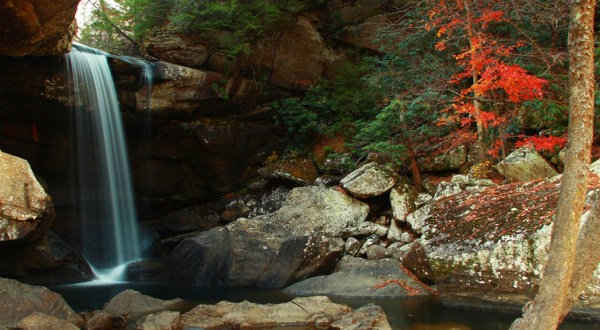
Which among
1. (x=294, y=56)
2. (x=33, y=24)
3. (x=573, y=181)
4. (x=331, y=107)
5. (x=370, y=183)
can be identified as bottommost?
(x=370, y=183)

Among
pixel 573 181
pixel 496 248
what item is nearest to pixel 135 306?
pixel 496 248

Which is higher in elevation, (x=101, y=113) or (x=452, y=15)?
(x=452, y=15)

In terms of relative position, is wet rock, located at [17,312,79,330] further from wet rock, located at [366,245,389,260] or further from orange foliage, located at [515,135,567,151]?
orange foliage, located at [515,135,567,151]

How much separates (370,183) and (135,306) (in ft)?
21.4

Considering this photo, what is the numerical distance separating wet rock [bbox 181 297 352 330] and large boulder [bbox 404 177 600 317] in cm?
190

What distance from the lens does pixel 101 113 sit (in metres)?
13.9

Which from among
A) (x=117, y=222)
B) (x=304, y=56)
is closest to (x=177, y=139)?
(x=117, y=222)

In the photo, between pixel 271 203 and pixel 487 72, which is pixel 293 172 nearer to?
pixel 271 203

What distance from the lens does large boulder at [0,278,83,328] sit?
23.9 ft

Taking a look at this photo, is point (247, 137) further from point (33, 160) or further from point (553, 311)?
point (553, 311)

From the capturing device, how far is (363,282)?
9.43m

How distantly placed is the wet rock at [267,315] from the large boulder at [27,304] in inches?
75.7

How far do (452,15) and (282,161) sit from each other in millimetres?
7262

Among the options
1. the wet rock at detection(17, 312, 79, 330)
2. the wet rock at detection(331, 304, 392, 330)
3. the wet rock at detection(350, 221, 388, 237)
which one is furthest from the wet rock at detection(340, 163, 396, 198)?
the wet rock at detection(17, 312, 79, 330)
